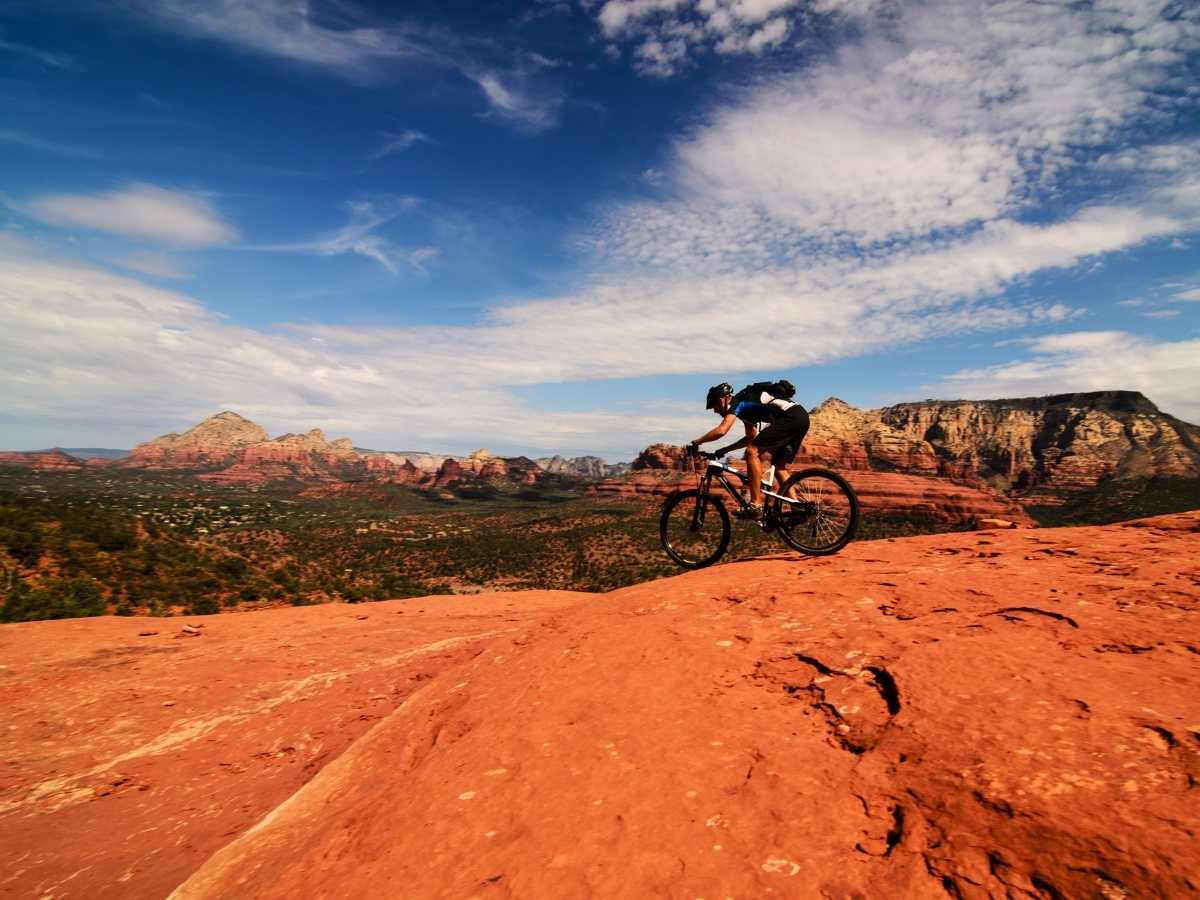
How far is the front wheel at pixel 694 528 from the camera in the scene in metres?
10.4

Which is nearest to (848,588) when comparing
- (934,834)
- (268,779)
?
(934,834)

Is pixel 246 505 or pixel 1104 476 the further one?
pixel 246 505

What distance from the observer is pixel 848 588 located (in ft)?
23.0

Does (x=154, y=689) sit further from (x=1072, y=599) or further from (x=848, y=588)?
(x=1072, y=599)

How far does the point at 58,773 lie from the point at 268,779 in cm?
309

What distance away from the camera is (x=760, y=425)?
31.9 ft

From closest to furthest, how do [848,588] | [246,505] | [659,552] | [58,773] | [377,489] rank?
[848,588]
[58,773]
[659,552]
[246,505]
[377,489]

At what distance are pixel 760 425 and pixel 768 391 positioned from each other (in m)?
0.60

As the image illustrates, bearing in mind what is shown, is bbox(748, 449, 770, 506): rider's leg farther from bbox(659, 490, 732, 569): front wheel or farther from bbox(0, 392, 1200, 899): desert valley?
bbox(0, 392, 1200, 899): desert valley

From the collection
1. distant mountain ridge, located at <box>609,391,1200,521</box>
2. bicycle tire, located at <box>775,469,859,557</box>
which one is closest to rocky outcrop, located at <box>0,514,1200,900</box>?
bicycle tire, located at <box>775,469,859,557</box>

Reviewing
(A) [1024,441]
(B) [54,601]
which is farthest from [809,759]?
(A) [1024,441]

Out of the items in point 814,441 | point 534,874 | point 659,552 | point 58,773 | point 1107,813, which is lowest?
point 659,552

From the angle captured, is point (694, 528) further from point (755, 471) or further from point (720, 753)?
point (720, 753)

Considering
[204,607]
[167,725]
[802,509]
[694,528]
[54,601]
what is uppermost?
[802,509]
